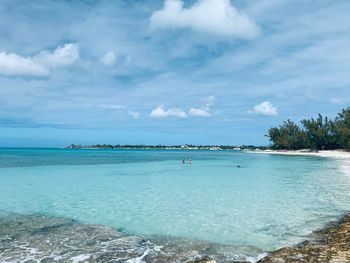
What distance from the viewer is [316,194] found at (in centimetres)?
1956

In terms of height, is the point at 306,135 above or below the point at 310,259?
above

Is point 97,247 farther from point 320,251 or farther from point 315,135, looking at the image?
point 315,135

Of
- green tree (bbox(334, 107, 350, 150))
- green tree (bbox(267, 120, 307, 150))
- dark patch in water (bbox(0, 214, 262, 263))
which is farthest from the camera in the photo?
green tree (bbox(267, 120, 307, 150))

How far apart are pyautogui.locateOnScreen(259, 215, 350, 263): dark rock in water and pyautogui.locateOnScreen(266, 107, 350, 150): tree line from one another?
3229 inches

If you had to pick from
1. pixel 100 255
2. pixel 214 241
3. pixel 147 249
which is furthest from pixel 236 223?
pixel 100 255

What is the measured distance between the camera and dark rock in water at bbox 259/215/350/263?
7875mm

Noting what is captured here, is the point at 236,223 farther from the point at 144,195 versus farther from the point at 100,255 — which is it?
the point at 144,195

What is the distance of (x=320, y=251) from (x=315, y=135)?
10009 cm

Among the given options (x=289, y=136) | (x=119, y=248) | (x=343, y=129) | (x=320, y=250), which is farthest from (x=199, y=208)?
(x=289, y=136)

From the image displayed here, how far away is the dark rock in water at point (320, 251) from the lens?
7875 millimetres

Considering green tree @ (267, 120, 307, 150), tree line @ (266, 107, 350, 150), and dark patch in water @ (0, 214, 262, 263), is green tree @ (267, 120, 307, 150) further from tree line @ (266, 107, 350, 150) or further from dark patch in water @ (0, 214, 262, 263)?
dark patch in water @ (0, 214, 262, 263)

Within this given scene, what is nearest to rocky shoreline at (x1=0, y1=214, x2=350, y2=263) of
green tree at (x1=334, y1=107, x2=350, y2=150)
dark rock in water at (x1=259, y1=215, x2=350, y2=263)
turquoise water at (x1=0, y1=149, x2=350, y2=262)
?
dark rock in water at (x1=259, y1=215, x2=350, y2=263)

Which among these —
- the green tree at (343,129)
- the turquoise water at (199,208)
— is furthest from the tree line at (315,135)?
the turquoise water at (199,208)

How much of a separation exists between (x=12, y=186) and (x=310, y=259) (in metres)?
22.1
